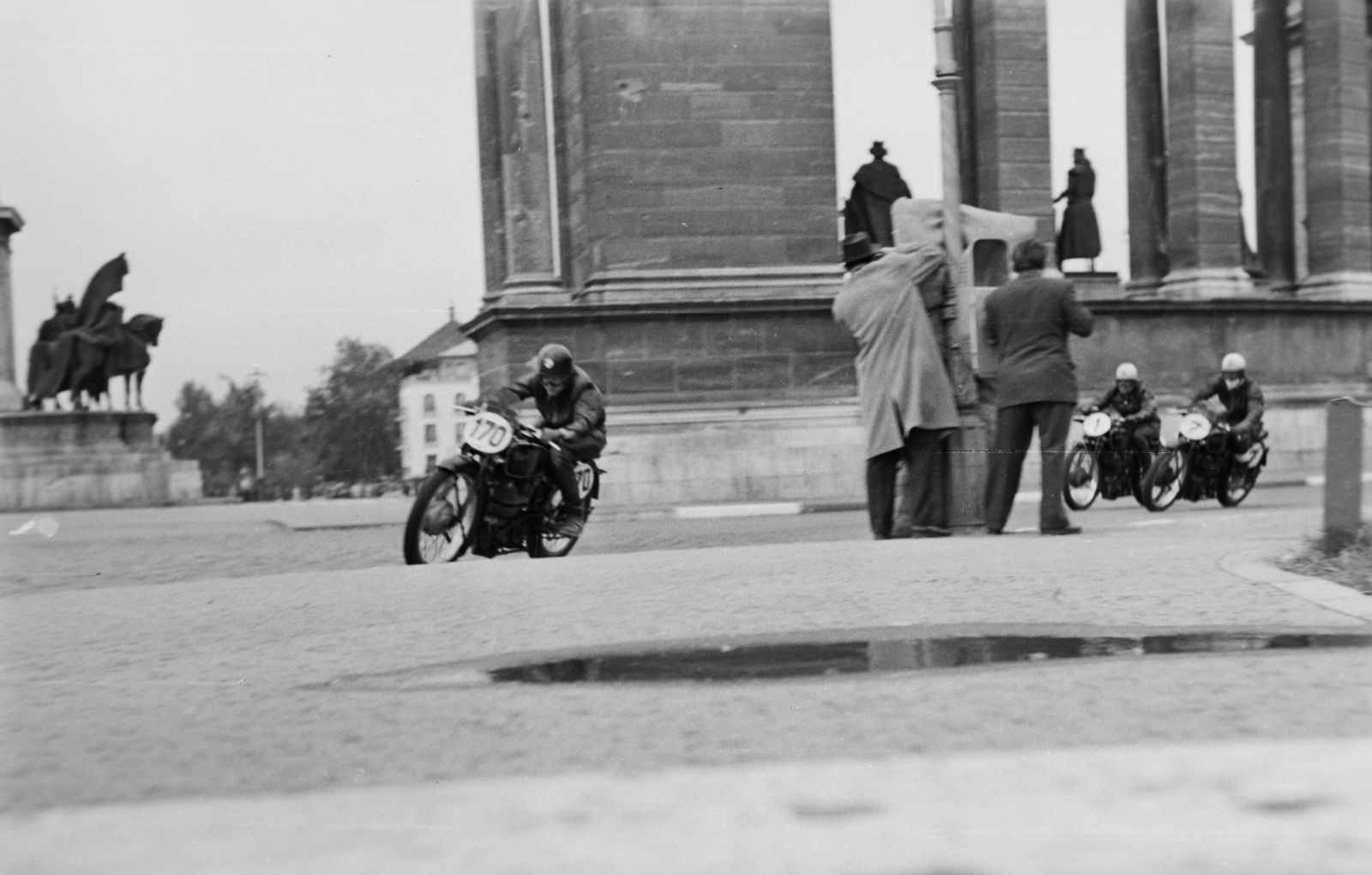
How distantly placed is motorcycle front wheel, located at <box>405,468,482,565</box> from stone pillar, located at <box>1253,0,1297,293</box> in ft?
86.2

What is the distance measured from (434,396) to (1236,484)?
7.74m

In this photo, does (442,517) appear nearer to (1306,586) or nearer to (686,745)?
(1306,586)

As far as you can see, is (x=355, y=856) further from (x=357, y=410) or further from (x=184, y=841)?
(x=357, y=410)

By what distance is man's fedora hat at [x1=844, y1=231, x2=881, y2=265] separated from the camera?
10734 millimetres

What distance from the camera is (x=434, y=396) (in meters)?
18.1

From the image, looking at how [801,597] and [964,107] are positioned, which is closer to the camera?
[801,597]

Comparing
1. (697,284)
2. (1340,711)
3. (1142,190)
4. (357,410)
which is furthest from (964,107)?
(1340,711)

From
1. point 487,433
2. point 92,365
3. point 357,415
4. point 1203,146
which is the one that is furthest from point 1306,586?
point 92,365

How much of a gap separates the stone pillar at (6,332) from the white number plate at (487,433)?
22.4 m

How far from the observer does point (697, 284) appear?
2016 centimetres

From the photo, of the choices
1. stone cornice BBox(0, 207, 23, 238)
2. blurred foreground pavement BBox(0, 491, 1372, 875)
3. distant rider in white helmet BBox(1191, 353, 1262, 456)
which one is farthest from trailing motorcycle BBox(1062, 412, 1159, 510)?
stone cornice BBox(0, 207, 23, 238)

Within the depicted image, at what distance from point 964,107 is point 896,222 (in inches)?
637

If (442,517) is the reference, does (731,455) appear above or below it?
above

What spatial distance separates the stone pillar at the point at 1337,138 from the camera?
27.5m
